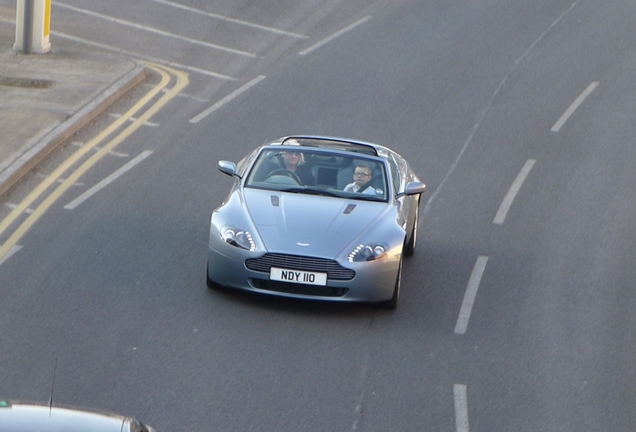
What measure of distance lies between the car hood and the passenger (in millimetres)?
280

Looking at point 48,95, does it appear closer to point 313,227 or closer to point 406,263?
point 406,263

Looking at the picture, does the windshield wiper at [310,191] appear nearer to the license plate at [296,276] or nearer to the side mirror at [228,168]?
the side mirror at [228,168]

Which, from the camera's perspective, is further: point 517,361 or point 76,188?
point 76,188

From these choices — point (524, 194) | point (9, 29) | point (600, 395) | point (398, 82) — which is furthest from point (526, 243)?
point (9, 29)

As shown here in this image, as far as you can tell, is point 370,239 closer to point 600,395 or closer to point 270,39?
point 600,395

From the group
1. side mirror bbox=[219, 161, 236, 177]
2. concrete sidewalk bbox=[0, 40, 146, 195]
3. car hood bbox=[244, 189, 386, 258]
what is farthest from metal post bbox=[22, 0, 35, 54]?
car hood bbox=[244, 189, 386, 258]

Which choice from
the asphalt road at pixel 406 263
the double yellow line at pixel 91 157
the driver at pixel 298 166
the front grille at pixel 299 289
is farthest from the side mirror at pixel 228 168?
the double yellow line at pixel 91 157

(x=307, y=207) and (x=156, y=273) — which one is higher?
(x=307, y=207)

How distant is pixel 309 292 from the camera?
11.1 m

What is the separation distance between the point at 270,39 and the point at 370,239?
1221 centimetres

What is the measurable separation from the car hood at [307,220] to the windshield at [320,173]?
7.7 inches

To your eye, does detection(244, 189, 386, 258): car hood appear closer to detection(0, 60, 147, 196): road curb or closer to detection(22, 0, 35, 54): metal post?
detection(0, 60, 147, 196): road curb

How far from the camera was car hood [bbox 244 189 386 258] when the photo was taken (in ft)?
36.6

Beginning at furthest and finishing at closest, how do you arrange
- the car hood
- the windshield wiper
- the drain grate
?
1. the drain grate
2. the windshield wiper
3. the car hood
